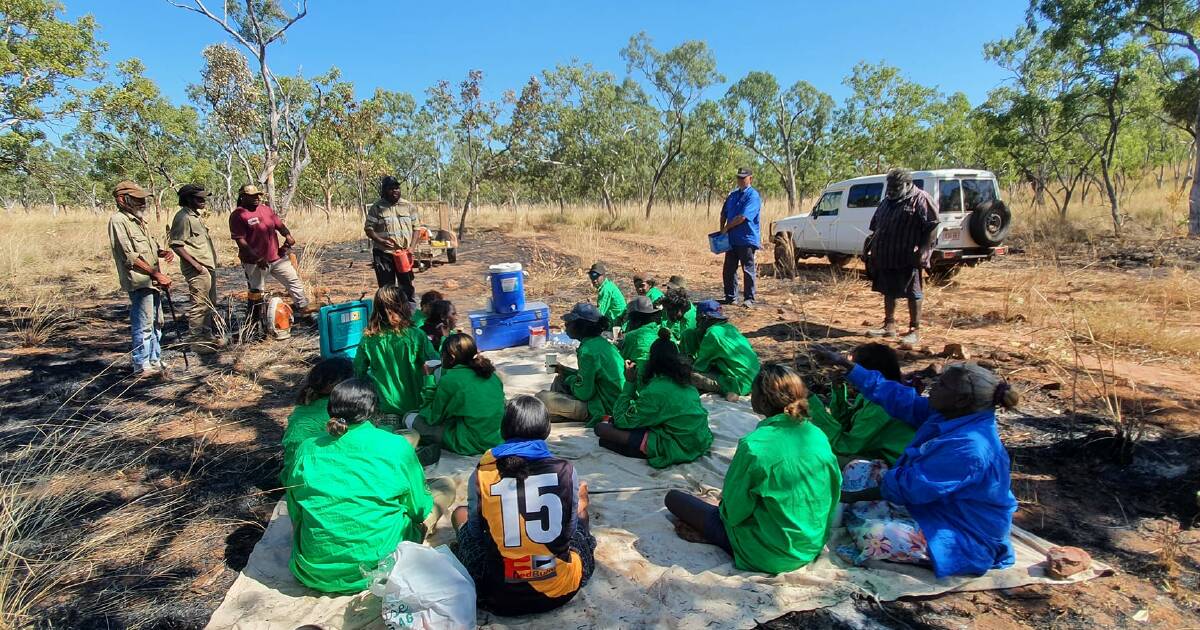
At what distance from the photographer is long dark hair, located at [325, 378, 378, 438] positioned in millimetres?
2373

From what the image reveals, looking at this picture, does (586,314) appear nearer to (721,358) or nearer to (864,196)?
(721,358)

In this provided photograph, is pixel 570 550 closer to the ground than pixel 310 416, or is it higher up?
closer to the ground

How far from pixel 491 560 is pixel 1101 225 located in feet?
56.5

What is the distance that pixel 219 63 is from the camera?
35.1ft

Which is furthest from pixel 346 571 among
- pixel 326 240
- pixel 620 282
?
pixel 326 240

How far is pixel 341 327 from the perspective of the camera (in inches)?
204

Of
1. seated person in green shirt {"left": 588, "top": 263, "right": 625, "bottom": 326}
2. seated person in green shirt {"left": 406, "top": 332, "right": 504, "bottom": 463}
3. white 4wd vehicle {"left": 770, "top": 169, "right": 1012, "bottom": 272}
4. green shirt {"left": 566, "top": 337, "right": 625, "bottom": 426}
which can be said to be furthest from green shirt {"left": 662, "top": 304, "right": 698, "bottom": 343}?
white 4wd vehicle {"left": 770, "top": 169, "right": 1012, "bottom": 272}

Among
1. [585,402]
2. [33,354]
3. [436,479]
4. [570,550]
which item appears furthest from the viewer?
[33,354]

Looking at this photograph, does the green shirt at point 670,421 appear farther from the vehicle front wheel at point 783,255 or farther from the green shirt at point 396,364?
the vehicle front wheel at point 783,255

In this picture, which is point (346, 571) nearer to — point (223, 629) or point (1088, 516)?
point (223, 629)

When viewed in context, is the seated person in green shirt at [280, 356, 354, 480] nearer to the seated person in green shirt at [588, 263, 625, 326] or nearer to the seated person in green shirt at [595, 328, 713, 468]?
the seated person in green shirt at [595, 328, 713, 468]

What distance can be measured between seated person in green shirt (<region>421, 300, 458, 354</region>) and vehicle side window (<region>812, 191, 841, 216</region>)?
8.33m

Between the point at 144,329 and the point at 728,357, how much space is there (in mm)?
4967

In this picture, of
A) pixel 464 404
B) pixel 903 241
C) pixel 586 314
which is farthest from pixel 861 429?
pixel 903 241
